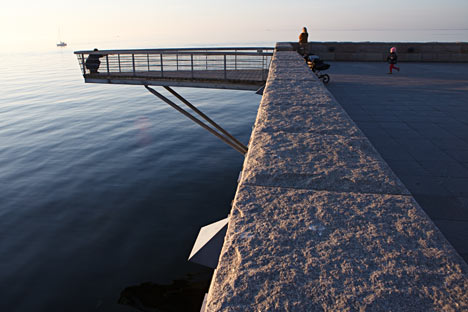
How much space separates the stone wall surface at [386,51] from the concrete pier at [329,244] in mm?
20409

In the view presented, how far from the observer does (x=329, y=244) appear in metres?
1.55

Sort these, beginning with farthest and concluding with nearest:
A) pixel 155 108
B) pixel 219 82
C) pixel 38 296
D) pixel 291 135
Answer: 1. pixel 155 108
2. pixel 219 82
3. pixel 38 296
4. pixel 291 135

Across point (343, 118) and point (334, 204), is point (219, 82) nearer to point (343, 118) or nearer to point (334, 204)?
point (343, 118)

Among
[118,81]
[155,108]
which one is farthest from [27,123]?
[118,81]

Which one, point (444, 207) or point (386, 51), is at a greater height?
point (386, 51)

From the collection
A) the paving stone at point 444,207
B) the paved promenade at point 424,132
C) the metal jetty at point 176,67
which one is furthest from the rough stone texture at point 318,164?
the metal jetty at point 176,67

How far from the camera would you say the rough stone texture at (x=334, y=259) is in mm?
1250

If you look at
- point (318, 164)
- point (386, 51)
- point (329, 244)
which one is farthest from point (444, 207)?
point (386, 51)

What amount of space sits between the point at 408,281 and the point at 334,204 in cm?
62

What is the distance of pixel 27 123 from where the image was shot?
40500mm

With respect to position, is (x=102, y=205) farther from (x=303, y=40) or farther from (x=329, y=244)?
(x=329, y=244)

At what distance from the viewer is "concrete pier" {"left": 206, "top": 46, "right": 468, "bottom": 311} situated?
1262 millimetres

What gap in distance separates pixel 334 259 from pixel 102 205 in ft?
54.7

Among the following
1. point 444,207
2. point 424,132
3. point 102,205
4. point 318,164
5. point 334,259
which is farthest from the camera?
point 102,205
